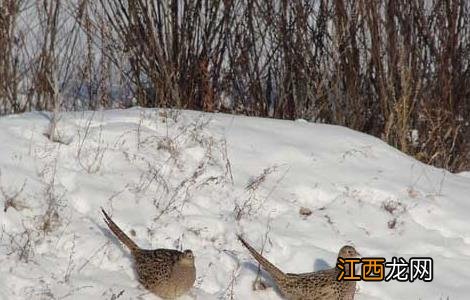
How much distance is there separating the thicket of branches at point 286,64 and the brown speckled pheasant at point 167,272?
2.51 m

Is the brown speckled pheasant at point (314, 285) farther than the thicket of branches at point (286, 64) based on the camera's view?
No

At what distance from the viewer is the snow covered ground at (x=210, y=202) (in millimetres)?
4863

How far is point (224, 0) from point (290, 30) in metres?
0.58

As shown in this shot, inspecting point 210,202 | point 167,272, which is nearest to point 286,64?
point 210,202

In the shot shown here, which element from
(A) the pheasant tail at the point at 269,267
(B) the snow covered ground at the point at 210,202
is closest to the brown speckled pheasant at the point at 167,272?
(B) the snow covered ground at the point at 210,202

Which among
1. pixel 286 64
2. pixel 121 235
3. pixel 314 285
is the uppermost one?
pixel 286 64

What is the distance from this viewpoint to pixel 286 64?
24.7ft

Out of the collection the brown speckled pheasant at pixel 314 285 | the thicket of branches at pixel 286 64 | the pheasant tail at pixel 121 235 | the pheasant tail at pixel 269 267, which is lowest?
the brown speckled pheasant at pixel 314 285

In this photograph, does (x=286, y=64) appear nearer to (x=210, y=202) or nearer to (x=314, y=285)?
(x=210, y=202)

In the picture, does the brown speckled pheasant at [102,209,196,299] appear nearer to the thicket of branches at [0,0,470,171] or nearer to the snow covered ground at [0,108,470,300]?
the snow covered ground at [0,108,470,300]

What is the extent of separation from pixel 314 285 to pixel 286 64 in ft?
9.89

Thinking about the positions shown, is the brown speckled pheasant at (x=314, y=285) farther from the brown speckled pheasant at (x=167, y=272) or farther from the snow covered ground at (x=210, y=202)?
the brown speckled pheasant at (x=167, y=272)

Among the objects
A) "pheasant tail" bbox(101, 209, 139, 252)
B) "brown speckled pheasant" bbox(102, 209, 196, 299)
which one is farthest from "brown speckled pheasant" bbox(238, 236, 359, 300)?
"pheasant tail" bbox(101, 209, 139, 252)

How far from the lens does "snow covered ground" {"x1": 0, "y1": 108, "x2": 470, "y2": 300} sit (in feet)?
16.0
